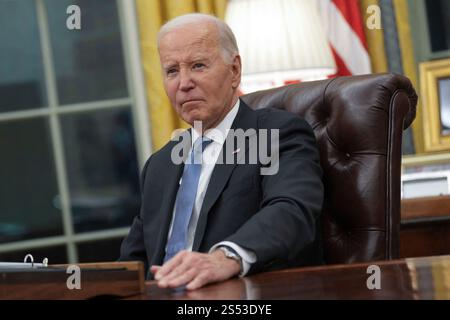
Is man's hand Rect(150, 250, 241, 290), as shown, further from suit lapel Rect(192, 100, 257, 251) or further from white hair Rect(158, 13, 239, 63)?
white hair Rect(158, 13, 239, 63)

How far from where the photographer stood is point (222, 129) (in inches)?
84.1

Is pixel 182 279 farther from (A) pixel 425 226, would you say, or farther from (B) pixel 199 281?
(A) pixel 425 226

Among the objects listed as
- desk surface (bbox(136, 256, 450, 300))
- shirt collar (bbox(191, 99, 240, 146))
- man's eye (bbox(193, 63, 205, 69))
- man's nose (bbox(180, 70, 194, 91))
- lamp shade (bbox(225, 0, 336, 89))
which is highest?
lamp shade (bbox(225, 0, 336, 89))

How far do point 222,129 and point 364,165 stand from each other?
1.29ft

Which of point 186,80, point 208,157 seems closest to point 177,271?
point 208,157

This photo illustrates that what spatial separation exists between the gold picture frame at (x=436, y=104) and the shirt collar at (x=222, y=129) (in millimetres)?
1322

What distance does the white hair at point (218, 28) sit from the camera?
2.10m

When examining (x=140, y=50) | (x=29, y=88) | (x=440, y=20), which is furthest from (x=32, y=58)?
(x=440, y=20)

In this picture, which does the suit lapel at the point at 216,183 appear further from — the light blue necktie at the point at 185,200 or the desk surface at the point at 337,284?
the desk surface at the point at 337,284

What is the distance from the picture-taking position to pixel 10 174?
452 cm

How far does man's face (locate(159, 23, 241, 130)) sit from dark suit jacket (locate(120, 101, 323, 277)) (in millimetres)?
85

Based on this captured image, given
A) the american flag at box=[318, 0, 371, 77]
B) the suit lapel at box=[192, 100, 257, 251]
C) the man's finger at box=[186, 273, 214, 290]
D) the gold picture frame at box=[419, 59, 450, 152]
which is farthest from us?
the american flag at box=[318, 0, 371, 77]

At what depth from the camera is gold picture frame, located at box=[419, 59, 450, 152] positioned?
324 cm

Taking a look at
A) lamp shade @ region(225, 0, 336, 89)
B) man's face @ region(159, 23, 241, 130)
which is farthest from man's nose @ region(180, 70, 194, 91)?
lamp shade @ region(225, 0, 336, 89)
